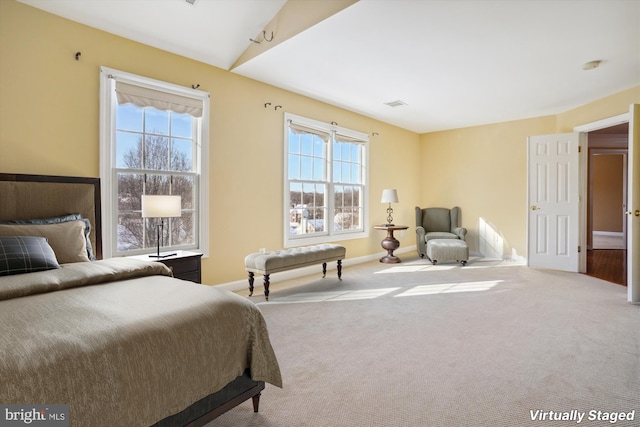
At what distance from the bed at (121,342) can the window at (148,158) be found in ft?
3.64

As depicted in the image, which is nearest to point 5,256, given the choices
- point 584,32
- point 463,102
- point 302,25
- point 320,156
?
point 302,25

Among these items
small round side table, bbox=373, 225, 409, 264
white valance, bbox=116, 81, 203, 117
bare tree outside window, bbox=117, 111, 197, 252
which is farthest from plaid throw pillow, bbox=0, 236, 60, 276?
small round side table, bbox=373, 225, 409, 264

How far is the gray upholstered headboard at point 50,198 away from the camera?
2.66m

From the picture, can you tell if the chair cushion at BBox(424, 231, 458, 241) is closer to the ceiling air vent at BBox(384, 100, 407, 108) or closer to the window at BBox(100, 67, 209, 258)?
the ceiling air vent at BBox(384, 100, 407, 108)

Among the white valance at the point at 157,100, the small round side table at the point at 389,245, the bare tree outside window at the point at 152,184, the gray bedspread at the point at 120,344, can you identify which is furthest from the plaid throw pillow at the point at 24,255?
the small round side table at the point at 389,245

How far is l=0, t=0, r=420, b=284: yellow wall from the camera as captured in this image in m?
2.80

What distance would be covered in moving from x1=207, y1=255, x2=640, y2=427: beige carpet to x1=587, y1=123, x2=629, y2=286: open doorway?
1.80 metres

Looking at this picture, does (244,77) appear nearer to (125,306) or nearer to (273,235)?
(273,235)

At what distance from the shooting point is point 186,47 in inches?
146

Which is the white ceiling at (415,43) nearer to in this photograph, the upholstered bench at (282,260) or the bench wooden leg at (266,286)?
the upholstered bench at (282,260)

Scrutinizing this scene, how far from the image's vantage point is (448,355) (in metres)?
2.51

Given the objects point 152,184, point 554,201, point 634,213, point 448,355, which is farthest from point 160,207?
point 554,201

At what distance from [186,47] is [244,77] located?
85cm

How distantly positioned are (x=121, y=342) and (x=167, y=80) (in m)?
3.25
